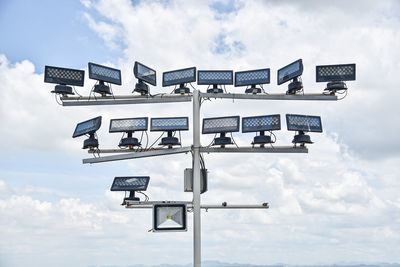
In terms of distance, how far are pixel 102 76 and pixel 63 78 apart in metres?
1.35

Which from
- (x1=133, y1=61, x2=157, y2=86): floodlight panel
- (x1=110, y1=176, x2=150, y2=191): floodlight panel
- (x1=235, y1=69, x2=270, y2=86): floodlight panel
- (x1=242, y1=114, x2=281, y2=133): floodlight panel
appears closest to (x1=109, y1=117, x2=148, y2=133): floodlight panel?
(x1=133, y1=61, x2=157, y2=86): floodlight panel

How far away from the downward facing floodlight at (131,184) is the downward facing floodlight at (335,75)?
708cm

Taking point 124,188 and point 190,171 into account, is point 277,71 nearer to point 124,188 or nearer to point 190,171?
point 190,171

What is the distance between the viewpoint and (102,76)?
17328mm

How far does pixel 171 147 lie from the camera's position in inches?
652

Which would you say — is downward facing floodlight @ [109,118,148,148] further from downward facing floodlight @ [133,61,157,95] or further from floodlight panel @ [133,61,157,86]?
floodlight panel @ [133,61,157,86]

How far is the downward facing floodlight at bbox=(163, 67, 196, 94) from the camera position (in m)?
17.1

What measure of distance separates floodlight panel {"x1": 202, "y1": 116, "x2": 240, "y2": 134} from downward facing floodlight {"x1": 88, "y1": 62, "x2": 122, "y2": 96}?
3.62 metres

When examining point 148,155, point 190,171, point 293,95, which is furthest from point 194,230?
point 293,95

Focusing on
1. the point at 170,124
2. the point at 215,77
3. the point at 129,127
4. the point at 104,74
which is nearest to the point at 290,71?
the point at 215,77

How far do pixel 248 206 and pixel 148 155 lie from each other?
146 inches

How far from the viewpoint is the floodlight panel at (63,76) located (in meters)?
17.1

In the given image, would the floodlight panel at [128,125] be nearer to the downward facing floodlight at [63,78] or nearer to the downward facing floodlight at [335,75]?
the downward facing floodlight at [63,78]

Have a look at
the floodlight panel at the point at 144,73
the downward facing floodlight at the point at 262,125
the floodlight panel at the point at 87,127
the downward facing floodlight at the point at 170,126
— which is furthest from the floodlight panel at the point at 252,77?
the floodlight panel at the point at 87,127
